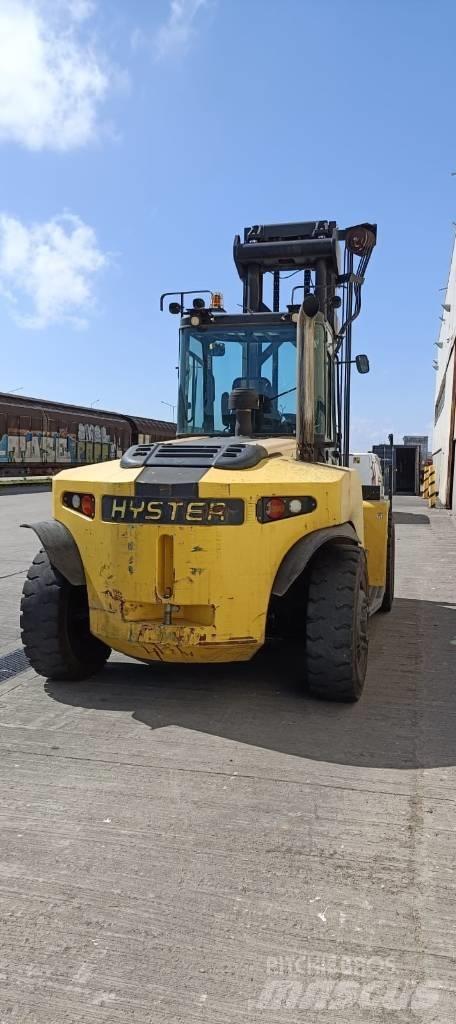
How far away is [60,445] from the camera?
131 ft

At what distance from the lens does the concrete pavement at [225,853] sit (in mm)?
2211

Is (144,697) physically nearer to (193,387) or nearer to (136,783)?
(136,783)

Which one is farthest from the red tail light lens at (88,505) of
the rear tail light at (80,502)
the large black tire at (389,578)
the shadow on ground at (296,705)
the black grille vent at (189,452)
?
the large black tire at (389,578)

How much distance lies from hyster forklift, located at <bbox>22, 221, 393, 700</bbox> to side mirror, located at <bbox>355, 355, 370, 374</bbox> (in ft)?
2.79

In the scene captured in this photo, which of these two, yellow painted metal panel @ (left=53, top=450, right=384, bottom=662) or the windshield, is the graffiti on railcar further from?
yellow painted metal panel @ (left=53, top=450, right=384, bottom=662)

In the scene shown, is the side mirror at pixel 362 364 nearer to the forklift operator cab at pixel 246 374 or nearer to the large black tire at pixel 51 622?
the forklift operator cab at pixel 246 374

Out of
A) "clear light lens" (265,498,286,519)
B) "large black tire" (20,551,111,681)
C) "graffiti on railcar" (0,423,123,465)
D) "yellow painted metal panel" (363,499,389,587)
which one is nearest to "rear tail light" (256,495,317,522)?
"clear light lens" (265,498,286,519)

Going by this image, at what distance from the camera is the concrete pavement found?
2211 mm

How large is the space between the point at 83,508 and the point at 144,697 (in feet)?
4.01

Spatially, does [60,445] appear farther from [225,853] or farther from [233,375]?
[225,853]

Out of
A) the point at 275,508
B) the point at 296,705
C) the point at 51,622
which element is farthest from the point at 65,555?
the point at 296,705

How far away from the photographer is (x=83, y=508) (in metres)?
4.64

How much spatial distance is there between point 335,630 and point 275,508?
0.80m

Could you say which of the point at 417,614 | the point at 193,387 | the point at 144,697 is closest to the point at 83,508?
the point at 144,697
